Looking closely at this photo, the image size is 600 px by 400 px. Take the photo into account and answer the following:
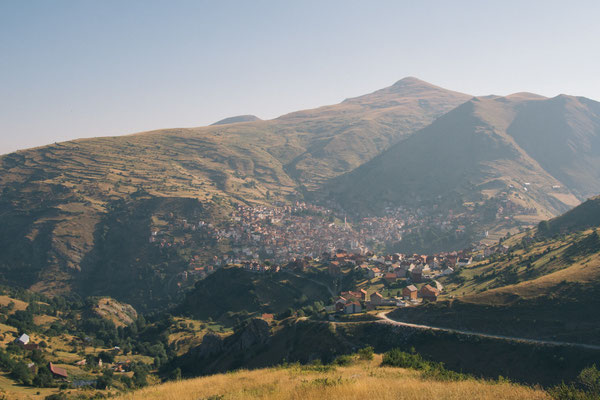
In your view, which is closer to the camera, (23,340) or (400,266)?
(23,340)

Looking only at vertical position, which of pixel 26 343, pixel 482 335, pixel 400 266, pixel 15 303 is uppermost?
pixel 400 266

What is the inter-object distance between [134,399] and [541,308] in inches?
1992

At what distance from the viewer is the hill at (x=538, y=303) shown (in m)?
49.2

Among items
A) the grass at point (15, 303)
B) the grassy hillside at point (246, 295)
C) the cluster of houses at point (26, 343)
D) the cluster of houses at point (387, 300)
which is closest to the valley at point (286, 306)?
the cluster of houses at point (387, 300)

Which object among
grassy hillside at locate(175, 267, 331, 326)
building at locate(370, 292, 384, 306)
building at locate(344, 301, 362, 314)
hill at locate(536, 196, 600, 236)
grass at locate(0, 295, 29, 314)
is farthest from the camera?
grass at locate(0, 295, 29, 314)

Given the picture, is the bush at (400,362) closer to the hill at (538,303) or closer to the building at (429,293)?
the hill at (538,303)

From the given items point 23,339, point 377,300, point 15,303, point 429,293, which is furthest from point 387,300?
point 15,303

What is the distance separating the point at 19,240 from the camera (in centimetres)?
17825

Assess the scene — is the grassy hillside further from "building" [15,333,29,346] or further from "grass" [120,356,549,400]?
"grass" [120,356,549,400]

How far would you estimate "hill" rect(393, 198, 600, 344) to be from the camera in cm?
4922

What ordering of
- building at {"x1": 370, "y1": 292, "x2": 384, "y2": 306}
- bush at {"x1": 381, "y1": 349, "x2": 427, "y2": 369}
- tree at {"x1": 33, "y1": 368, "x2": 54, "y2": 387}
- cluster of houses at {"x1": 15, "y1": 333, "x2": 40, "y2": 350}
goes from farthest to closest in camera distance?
cluster of houses at {"x1": 15, "y1": 333, "x2": 40, "y2": 350} < building at {"x1": 370, "y1": 292, "x2": 384, "y2": 306} < tree at {"x1": 33, "y1": 368, "x2": 54, "y2": 387} < bush at {"x1": 381, "y1": 349, "x2": 427, "y2": 369}

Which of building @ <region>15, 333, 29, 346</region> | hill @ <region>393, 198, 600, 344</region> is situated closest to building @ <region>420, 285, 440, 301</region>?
hill @ <region>393, 198, 600, 344</region>

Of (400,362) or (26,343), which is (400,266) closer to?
(400,362)

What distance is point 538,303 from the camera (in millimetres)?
53625
